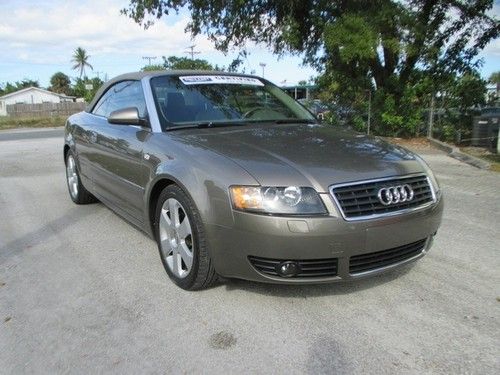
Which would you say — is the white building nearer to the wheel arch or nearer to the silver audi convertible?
the silver audi convertible

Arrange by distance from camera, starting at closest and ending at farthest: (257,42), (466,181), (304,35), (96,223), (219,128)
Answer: (219,128) < (96,223) < (466,181) < (304,35) < (257,42)

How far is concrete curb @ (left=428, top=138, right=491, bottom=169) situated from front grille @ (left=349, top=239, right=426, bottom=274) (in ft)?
20.8

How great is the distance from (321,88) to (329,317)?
13.8 metres

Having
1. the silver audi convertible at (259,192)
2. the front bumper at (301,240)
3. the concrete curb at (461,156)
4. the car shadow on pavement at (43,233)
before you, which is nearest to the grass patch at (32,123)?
the concrete curb at (461,156)

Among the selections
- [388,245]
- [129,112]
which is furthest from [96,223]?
[388,245]

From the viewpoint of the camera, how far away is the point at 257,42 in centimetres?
1602

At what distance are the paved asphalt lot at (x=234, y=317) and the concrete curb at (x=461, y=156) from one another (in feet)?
15.8

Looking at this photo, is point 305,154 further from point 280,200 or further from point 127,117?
point 127,117

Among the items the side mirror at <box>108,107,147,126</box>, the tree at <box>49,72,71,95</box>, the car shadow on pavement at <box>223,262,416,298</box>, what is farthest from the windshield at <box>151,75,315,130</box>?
the tree at <box>49,72,71,95</box>

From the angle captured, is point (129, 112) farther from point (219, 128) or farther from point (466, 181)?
point (466, 181)

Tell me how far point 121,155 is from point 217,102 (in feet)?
3.14

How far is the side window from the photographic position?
4.35 m

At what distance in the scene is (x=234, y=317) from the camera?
306 cm

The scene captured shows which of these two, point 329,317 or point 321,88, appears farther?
point 321,88
